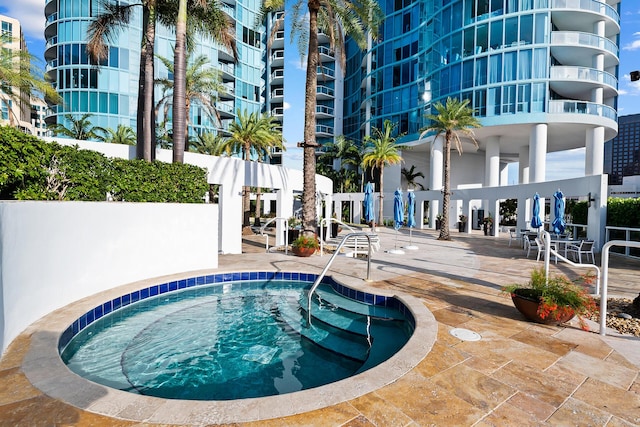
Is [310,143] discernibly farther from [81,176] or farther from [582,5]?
[582,5]

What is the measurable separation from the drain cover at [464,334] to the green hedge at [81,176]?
6661 millimetres

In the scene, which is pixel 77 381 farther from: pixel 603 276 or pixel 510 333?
pixel 603 276

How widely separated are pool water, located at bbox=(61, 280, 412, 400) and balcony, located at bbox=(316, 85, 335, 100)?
43109mm

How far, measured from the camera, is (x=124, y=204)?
689cm

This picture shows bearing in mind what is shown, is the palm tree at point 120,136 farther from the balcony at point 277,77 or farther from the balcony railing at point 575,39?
the balcony railing at point 575,39

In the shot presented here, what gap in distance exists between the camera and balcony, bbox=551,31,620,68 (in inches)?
979

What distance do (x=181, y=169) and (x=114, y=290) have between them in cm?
358

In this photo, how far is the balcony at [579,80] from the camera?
2502 cm

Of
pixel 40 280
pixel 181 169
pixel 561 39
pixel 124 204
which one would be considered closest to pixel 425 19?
pixel 561 39

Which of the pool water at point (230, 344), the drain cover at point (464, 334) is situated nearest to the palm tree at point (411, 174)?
the pool water at point (230, 344)

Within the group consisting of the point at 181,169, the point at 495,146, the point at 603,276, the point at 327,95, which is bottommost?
the point at 603,276

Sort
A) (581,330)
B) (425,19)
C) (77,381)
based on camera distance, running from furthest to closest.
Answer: (425,19) → (581,330) → (77,381)

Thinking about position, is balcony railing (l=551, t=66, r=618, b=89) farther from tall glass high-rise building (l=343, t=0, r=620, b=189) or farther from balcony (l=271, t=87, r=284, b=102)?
balcony (l=271, t=87, r=284, b=102)

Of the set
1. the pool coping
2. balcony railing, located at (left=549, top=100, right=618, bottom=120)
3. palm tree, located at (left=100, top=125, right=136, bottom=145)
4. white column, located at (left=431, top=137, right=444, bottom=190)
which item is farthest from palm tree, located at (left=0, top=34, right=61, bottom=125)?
balcony railing, located at (left=549, top=100, right=618, bottom=120)
